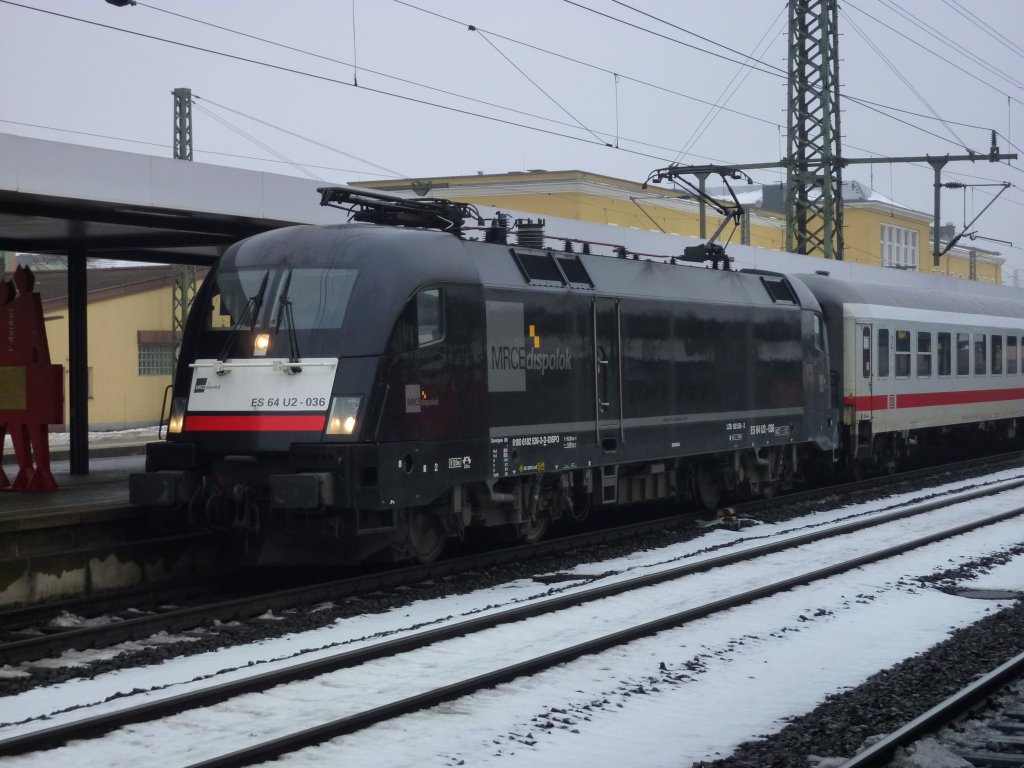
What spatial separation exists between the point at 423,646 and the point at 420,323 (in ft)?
11.5

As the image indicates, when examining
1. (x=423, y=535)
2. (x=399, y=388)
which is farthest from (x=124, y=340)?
(x=399, y=388)

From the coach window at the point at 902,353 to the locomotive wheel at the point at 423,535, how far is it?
1308 cm

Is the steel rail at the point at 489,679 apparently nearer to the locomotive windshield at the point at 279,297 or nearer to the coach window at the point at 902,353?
the locomotive windshield at the point at 279,297

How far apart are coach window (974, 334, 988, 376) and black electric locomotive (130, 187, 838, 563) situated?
45.5 ft

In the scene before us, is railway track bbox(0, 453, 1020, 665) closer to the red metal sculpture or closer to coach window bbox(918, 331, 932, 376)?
the red metal sculpture

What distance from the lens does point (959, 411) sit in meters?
26.4

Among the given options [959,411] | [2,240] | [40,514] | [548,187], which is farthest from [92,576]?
[548,187]

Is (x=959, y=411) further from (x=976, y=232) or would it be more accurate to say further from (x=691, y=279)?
(x=976, y=232)

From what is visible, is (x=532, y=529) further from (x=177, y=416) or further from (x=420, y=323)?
(x=177, y=416)

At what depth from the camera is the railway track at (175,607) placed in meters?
9.96

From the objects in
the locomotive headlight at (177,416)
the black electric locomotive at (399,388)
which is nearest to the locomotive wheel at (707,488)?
the black electric locomotive at (399,388)

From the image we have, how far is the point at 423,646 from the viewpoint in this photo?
31.4 feet

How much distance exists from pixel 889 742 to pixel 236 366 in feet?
23.7

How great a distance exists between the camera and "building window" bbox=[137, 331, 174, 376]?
4372 cm
